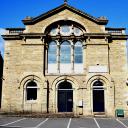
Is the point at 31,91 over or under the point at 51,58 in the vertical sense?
under

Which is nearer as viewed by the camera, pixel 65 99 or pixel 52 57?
pixel 65 99

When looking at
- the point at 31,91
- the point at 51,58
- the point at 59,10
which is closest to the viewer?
the point at 31,91

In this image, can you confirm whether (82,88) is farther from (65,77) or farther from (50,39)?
(50,39)

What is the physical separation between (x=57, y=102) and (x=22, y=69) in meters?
4.86

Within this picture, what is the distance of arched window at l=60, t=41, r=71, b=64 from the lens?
29844 mm

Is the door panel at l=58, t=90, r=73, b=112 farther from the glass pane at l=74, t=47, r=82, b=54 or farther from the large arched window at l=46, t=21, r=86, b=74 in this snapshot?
the glass pane at l=74, t=47, r=82, b=54

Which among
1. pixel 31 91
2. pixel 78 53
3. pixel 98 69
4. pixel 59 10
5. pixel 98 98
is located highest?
pixel 59 10

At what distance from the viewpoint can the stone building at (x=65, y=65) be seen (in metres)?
28.4

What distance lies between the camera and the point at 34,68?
28875 millimetres

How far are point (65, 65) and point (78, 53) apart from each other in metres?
1.87

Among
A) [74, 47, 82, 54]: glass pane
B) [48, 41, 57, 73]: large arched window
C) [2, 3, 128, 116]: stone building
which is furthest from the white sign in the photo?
[48, 41, 57, 73]: large arched window

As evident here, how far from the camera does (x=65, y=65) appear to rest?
29.7 metres

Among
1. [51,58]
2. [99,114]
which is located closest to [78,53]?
[51,58]

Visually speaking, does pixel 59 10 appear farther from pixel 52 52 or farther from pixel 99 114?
pixel 99 114
